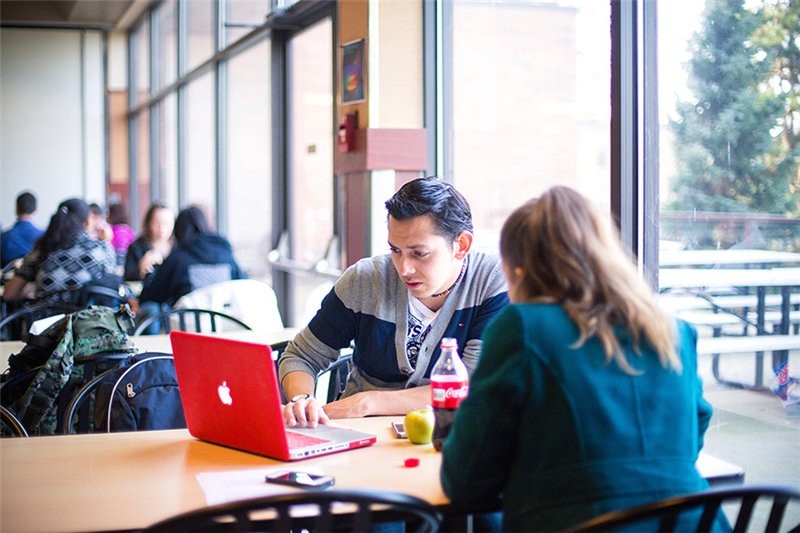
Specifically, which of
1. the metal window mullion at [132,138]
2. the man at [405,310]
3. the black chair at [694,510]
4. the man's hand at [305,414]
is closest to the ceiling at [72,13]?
the metal window mullion at [132,138]

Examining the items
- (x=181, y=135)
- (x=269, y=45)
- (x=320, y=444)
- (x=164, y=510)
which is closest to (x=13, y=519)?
(x=164, y=510)

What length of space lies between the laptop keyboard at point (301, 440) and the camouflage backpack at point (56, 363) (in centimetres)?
90

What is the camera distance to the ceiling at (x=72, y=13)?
10.3 meters

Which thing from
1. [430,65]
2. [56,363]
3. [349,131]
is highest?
[430,65]

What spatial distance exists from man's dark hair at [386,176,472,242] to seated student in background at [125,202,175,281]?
4.06 metres

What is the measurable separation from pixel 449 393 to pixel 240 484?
16.5 inches

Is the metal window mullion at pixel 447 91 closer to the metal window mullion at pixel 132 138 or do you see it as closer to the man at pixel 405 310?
the man at pixel 405 310

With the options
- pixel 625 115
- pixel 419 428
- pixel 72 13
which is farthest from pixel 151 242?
pixel 72 13

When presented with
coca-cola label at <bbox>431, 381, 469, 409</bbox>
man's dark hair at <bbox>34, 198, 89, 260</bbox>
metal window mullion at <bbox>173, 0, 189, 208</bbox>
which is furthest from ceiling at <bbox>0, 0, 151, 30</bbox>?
coca-cola label at <bbox>431, 381, 469, 409</bbox>

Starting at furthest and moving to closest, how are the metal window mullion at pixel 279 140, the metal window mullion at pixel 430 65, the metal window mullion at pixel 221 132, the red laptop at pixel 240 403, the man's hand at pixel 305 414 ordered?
the metal window mullion at pixel 221 132 < the metal window mullion at pixel 279 140 < the metal window mullion at pixel 430 65 < the man's hand at pixel 305 414 < the red laptop at pixel 240 403

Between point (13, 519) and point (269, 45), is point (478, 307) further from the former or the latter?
point (269, 45)

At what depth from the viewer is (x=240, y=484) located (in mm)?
1662

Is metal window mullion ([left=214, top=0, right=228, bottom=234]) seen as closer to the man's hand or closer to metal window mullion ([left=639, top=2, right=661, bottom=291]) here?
metal window mullion ([left=639, top=2, right=661, bottom=291])

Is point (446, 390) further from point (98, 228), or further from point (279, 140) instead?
point (98, 228)
